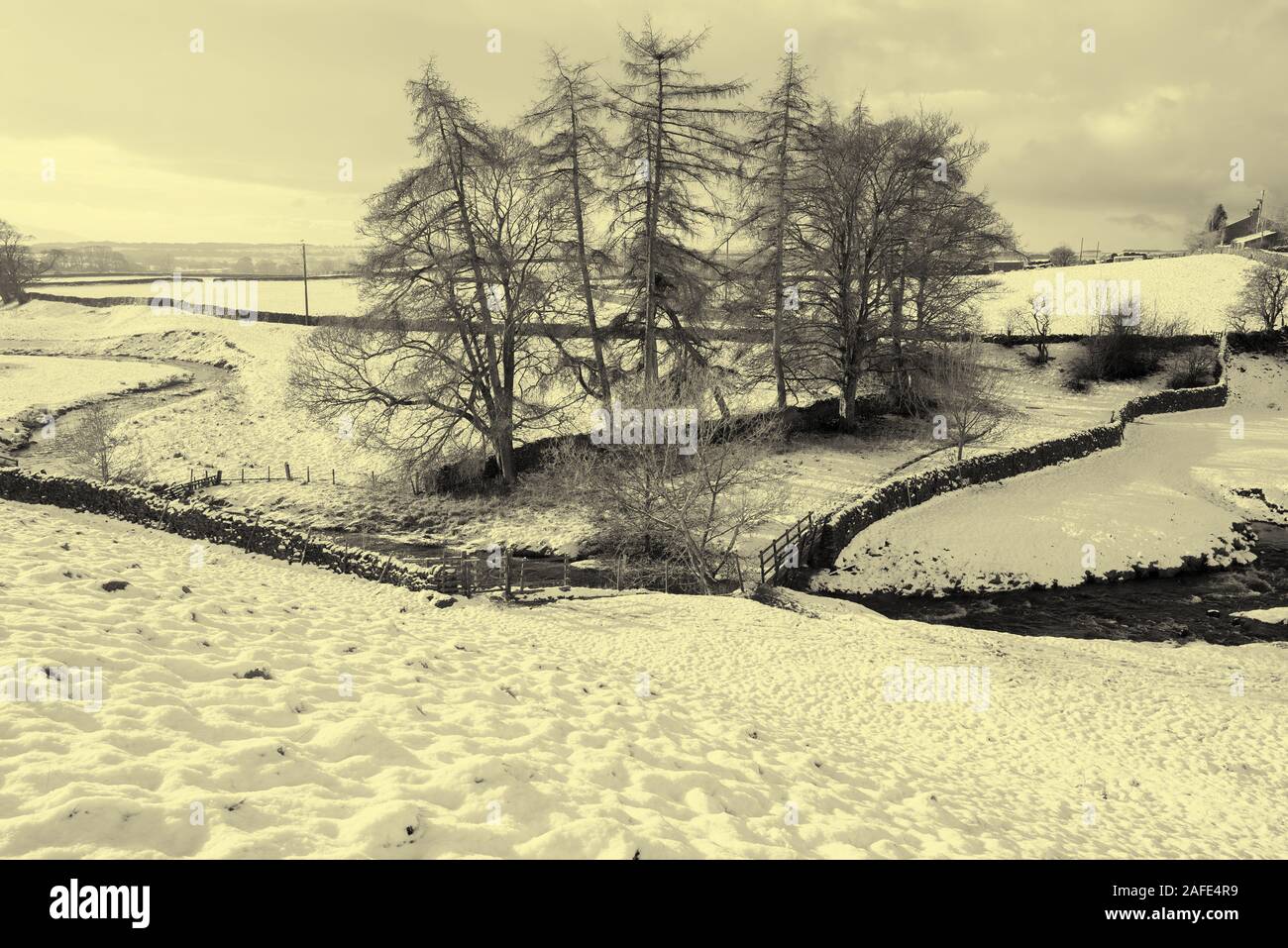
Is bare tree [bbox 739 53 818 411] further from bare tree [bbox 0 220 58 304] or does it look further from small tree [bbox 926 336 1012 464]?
bare tree [bbox 0 220 58 304]

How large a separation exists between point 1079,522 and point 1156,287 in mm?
43301

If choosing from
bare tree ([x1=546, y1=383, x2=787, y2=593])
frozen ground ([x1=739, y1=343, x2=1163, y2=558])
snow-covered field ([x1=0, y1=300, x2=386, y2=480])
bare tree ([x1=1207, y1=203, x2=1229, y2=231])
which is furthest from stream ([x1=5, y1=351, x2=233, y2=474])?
bare tree ([x1=1207, y1=203, x2=1229, y2=231])

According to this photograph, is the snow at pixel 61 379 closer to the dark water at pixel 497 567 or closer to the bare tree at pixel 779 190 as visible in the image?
the dark water at pixel 497 567

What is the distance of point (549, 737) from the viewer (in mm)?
6785

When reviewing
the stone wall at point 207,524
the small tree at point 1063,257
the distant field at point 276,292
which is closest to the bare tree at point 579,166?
the stone wall at point 207,524

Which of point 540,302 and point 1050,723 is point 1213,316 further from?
point 1050,723

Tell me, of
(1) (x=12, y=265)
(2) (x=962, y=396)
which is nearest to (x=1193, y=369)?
(2) (x=962, y=396)

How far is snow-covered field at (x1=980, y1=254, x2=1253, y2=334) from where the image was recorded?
47531 mm

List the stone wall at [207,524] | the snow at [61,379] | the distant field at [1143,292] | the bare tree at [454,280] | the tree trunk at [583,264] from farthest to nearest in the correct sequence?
the distant field at [1143,292] < the snow at [61,379] < the tree trunk at [583,264] < the bare tree at [454,280] < the stone wall at [207,524]

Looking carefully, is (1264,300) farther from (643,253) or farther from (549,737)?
(549,737)

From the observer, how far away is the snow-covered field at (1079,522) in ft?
68.4

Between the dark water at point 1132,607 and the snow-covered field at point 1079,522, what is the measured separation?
27.2 inches

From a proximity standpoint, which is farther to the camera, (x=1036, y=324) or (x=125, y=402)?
(x=1036, y=324)
